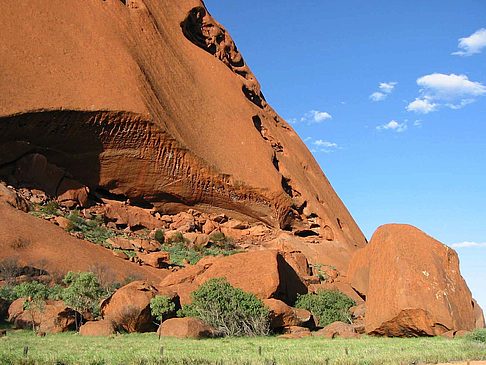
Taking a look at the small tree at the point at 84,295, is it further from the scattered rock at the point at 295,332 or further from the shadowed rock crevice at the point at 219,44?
the shadowed rock crevice at the point at 219,44

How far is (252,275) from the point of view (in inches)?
827

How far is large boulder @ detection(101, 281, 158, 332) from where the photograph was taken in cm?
1753

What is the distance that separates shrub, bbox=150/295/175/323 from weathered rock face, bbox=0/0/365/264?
17634 millimetres

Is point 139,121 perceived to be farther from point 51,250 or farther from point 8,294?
point 8,294

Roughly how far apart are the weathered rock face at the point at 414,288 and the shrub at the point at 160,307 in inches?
244

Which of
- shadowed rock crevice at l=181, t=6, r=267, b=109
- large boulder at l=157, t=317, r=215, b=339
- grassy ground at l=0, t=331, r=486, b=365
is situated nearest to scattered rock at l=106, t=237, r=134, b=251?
large boulder at l=157, t=317, r=215, b=339

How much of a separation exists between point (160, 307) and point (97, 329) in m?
2.33

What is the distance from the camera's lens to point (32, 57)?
33.2 m

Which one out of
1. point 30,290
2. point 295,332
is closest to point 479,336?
point 295,332

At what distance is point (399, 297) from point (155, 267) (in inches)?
666

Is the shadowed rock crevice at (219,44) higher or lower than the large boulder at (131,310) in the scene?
higher

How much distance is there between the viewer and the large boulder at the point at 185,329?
15406mm

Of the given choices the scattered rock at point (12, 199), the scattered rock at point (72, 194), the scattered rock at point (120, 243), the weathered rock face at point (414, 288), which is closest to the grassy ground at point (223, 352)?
the weathered rock face at point (414, 288)

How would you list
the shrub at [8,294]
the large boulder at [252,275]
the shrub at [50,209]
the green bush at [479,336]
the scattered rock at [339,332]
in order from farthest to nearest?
the shrub at [50,209] < the shrub at [8,294] < the large boulder at [252,275] < the scattered rock at [339,332] < the green bush at [479,336]
